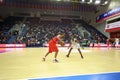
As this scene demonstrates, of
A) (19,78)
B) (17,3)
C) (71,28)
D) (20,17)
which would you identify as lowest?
(19,78)

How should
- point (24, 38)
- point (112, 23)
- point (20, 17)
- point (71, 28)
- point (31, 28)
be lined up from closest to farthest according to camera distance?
point (24, 38)
point (112, 23)
point (31, 28)
point (71, 28)
point (20, 17)

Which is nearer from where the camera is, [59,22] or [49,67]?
[49,67]

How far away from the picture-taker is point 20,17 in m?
35.3

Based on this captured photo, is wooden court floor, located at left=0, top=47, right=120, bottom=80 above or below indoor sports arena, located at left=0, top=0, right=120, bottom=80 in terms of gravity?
below

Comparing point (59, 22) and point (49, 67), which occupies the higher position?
point (59, 22)

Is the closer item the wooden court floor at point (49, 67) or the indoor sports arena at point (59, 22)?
the wooden court floor at point (49, 67)

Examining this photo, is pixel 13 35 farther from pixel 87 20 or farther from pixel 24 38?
pixel 87 20

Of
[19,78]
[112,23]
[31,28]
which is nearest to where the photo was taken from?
[19,78]

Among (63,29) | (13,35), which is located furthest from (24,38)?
(63,29)

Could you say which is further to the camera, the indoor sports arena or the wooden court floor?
the indoor sports arena

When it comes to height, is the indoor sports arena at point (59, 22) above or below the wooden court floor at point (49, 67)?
above

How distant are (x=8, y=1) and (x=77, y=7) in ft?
44.9

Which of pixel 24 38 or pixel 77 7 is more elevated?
pixel 77 7

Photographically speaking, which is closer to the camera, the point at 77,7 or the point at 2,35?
the point at 2,35
